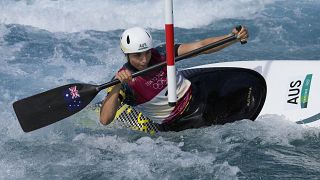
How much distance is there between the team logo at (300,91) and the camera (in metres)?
4.39

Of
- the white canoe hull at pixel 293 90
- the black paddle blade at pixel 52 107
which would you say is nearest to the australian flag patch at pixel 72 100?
the black paddle blade at pixel 52 107

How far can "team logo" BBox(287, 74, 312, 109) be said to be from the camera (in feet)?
14.4

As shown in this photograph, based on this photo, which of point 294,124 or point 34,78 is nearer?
point 294,124

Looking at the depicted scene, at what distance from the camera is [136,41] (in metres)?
3.69

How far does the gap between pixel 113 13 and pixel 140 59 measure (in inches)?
290

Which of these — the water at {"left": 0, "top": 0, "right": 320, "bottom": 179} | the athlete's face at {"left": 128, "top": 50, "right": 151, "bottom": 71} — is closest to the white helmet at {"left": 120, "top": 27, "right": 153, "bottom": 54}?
the athlete's face at {"left": 128, "top": 50, "right": 151, "bottom": 71}

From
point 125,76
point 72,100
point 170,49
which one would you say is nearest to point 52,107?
point 72,100

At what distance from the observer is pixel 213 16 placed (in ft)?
34.5

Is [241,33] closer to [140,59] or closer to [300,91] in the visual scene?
[140,59]

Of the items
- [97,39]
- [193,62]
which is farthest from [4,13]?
[193,62]

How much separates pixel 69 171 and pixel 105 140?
0.60 m

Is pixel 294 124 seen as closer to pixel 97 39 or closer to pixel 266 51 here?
pixel 266 51

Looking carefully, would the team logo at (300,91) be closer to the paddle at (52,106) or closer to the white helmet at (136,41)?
the white helmet at (136,41)

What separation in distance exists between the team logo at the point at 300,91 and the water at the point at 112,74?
0.69ft
